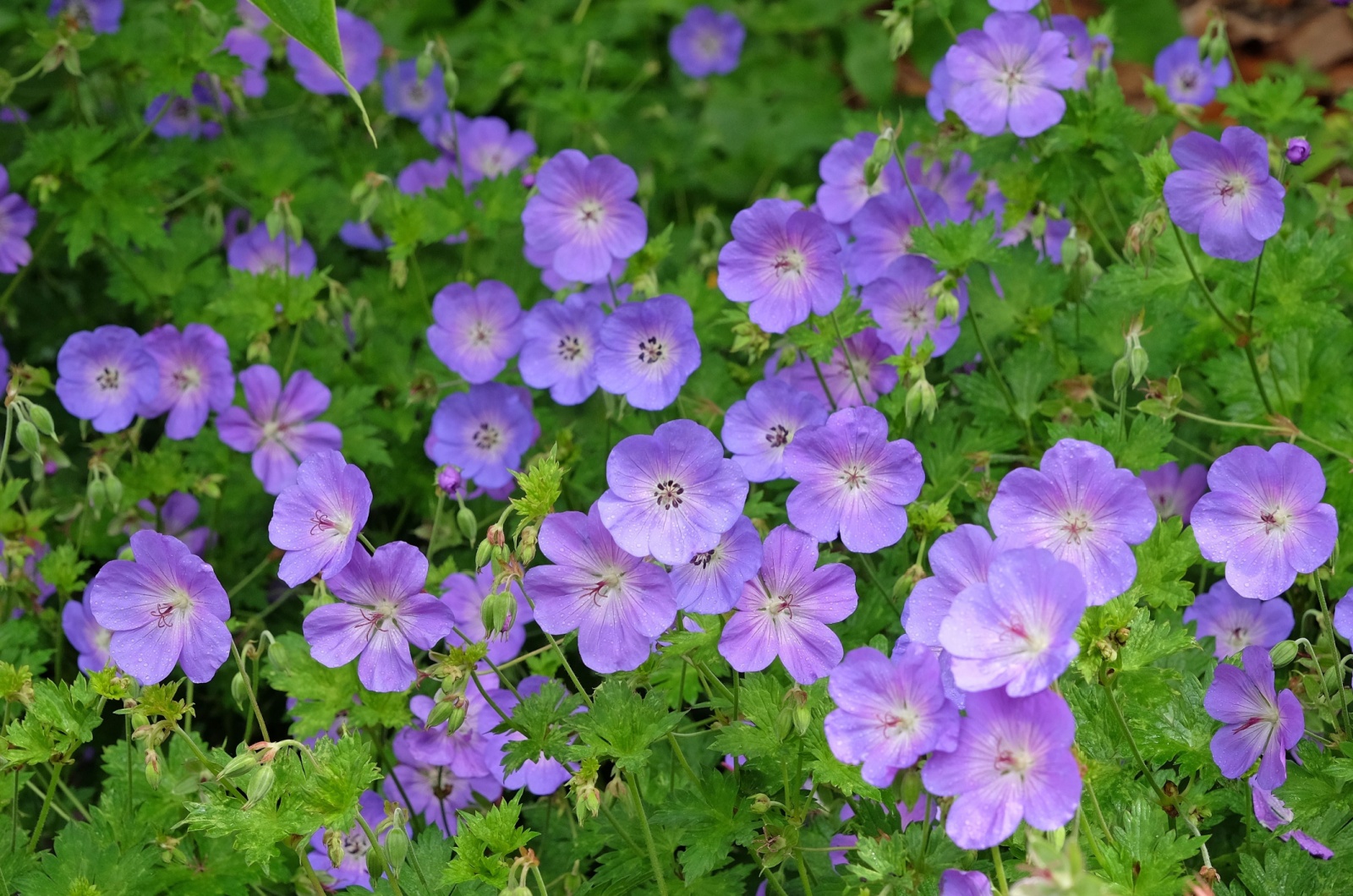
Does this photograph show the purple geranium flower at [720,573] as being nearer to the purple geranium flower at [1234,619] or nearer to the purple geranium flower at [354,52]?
the purple geranium flower at [1234,619]

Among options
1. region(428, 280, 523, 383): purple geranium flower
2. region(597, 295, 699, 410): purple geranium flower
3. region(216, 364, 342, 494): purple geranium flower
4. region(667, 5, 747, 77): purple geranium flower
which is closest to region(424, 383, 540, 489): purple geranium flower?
region(428, 280, 523, 383): purple geranium flower

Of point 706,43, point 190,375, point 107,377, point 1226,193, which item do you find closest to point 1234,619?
point 1226,193

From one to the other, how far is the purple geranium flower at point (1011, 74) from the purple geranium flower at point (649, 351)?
0.66 metres

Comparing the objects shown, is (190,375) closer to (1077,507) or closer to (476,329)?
(476,329)

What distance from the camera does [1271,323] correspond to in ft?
6.83

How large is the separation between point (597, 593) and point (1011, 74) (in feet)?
4.28

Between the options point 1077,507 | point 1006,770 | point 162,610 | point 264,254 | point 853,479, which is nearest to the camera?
point 1006,770

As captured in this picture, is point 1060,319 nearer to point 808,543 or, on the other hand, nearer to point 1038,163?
point 1038,163

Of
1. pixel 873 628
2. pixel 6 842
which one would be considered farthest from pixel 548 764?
pixel 6 842

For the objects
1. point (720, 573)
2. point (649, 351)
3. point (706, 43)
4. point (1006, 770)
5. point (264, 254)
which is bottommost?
point (706, 43)

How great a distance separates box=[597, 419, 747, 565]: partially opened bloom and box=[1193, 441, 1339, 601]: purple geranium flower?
1.97 ft

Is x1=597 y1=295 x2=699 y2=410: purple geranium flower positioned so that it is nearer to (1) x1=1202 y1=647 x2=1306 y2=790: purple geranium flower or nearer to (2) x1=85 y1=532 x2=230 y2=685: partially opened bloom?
(2) x1=85 y1=532 x2=230 y2=685: partially opened bloom

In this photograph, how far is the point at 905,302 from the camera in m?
2.30

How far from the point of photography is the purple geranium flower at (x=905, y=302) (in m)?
2.29
